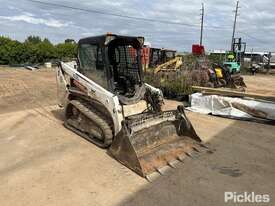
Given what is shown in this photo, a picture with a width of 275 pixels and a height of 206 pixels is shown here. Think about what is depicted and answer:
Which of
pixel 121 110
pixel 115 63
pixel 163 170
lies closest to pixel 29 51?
pixel 115 63

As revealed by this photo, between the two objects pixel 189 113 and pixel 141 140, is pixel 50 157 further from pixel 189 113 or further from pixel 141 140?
pixel 189 113

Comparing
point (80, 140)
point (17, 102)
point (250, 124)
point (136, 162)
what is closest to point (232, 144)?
point (250, 124)

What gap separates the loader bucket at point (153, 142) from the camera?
17.4 feet

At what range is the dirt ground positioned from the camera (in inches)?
173

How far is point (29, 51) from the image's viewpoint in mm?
30969

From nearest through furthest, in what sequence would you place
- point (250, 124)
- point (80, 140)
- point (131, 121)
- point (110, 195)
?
1. point (110, 195)
2. point (131, 121)
3. point (80, 140)
4. point (250, 124)

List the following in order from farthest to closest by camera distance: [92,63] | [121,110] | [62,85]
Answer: [62,85], [92,63], [121,110]

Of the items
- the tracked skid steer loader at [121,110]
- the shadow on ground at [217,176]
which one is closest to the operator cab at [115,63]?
the tracked skid steer loader at [121,110]

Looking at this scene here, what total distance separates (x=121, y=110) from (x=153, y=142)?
830 mm

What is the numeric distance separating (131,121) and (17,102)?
6361 mm

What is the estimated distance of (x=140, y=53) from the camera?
706 cm

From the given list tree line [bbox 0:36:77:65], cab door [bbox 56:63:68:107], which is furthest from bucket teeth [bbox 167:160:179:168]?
tree line [bbox 0:36:77:65]

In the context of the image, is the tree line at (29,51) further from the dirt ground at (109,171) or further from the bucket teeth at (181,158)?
the bucket teeth at (181,158)

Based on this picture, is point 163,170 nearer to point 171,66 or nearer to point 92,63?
point 92,63
